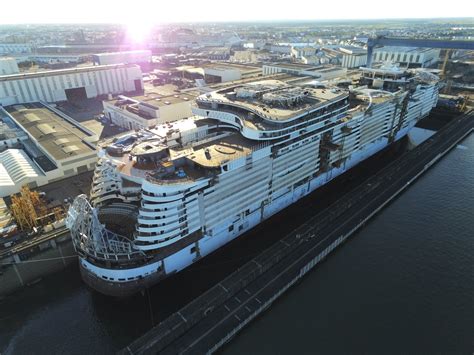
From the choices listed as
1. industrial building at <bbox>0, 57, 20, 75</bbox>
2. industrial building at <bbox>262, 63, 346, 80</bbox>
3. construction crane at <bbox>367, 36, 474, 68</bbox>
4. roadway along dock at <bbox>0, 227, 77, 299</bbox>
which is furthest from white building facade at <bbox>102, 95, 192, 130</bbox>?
construction crane at <bbox>367, 36, 474, 68</bbox>

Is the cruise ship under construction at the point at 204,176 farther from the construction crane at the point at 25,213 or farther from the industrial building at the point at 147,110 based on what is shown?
the industrial building at the point at 147,110

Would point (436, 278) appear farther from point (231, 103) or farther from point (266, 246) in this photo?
point (231, 103)

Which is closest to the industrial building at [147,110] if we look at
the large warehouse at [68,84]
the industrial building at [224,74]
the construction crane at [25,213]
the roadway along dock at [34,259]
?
the large warehouse at [68,84]

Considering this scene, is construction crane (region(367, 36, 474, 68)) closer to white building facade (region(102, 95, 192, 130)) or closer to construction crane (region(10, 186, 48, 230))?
white building facade (region(102, 95, 192, 130))

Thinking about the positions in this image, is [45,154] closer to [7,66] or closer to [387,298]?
[387,298]

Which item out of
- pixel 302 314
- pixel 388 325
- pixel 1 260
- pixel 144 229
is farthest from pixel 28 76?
pixel 388 325

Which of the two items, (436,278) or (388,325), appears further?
(436,278)

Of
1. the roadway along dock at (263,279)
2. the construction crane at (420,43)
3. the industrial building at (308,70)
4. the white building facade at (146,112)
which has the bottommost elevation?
the roadway along dock at (263,279)
